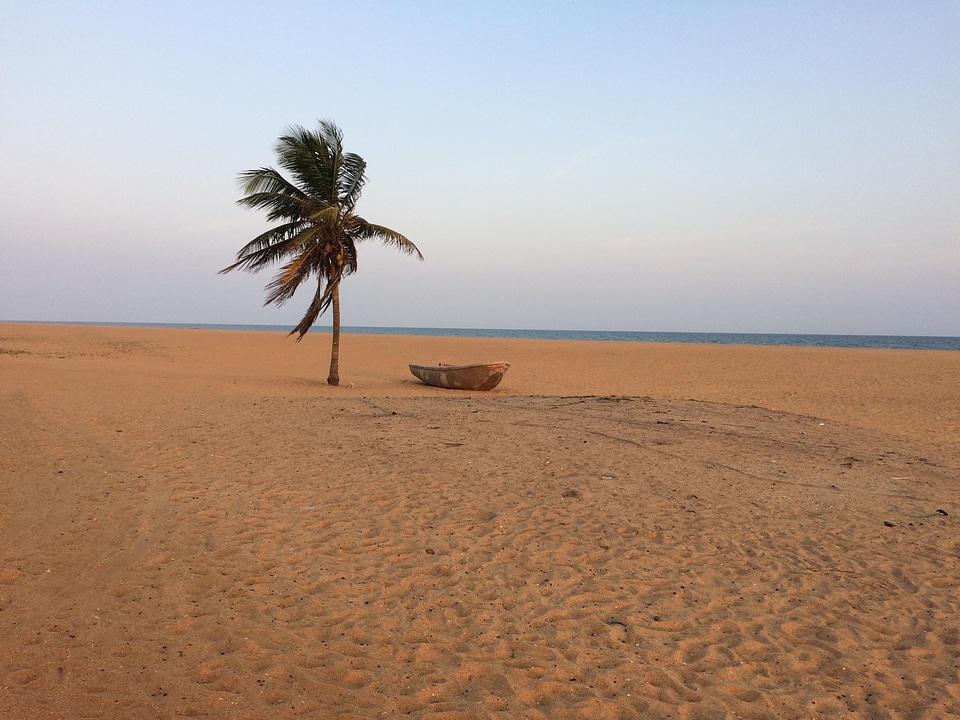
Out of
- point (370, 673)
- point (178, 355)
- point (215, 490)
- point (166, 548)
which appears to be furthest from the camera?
point (178, 355)

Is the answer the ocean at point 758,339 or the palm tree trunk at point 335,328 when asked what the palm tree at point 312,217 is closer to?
the palm tree trunk at point 335,328

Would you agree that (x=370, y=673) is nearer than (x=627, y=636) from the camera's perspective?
Yes

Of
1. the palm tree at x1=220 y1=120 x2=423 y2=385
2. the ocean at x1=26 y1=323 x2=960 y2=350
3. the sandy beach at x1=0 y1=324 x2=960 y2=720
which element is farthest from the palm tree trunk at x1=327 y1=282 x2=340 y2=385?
the ocean at x1=26 y1=323 x2=960 y2=350

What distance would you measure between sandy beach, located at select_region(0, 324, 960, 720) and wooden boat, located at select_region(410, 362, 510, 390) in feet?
19.5

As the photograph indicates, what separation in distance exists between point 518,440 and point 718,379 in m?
15.2

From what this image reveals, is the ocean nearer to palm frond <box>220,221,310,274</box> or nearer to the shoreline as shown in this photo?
the shoreline

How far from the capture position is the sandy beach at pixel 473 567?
3322 millimetres

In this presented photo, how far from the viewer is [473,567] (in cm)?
487

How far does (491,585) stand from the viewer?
4.58m

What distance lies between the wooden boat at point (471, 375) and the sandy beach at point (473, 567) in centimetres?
595

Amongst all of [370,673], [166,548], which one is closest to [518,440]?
[166,548]

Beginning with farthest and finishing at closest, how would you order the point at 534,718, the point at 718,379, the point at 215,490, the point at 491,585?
1. the point at 718,379
2. the point at 215,490
3. the point at 491,585
4. the point at 534,718

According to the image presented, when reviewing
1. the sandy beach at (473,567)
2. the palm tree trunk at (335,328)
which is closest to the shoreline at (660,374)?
the palm tree trunk at (335,328)

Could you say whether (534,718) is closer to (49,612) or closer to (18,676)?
(18,676)
